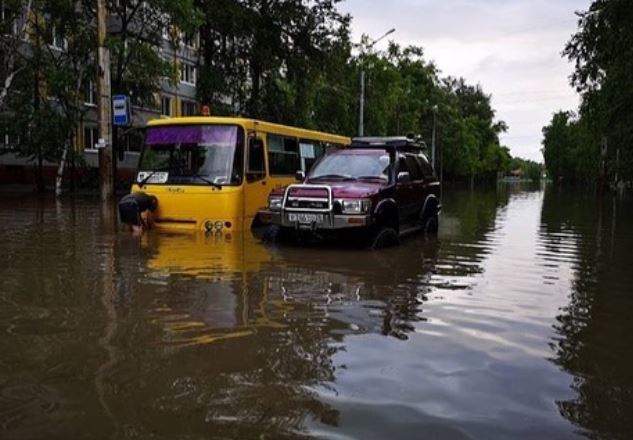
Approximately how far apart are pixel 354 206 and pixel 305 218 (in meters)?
0.87

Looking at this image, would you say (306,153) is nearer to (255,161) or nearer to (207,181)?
(255,161)

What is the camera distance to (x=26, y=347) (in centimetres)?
527

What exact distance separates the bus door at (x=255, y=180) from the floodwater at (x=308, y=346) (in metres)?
2.77

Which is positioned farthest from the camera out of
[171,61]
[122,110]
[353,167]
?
[171,61]

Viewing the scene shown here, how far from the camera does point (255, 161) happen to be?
13938 mm

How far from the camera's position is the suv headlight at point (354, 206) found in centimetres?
1119

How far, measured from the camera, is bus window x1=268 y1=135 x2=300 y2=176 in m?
14.9

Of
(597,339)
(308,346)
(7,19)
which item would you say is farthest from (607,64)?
(7,19)

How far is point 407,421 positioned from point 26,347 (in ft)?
10.2

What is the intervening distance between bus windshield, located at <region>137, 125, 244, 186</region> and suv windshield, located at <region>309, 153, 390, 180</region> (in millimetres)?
1698

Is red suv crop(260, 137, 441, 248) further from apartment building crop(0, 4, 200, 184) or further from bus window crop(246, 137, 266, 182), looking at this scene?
apartment building crop(0, 4, 200, 184)

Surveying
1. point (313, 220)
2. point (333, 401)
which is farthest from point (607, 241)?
point (333, 401)

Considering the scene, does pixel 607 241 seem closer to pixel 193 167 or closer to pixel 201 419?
pixel 193 167

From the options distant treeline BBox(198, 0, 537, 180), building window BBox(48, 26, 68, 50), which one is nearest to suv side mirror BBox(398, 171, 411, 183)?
distant treeline BBox(198, 0, 537, 180)
